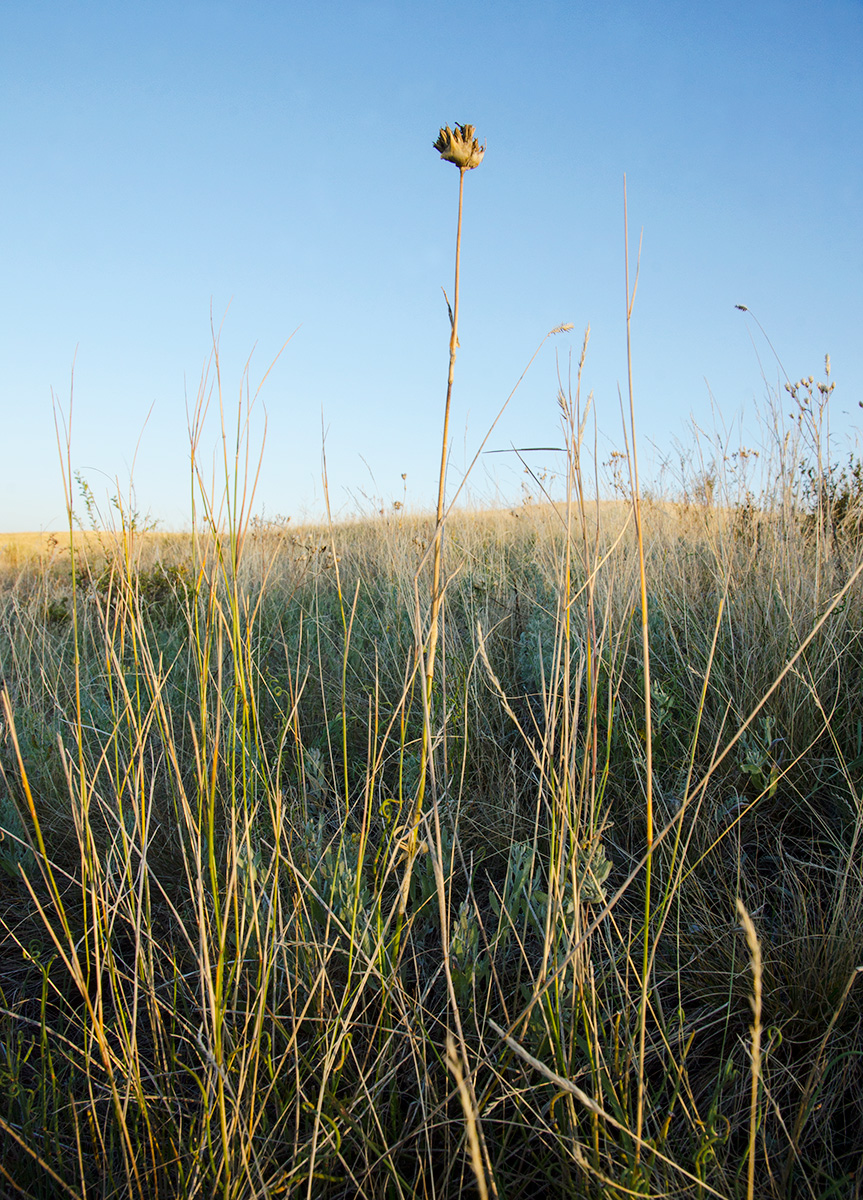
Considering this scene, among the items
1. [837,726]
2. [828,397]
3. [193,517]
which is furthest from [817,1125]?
[828,397]

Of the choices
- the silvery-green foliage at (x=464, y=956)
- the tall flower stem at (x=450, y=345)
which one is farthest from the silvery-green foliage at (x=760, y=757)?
the tall flower stem at (x=450, y=345)

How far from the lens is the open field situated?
851 mm

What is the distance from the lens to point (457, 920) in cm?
127

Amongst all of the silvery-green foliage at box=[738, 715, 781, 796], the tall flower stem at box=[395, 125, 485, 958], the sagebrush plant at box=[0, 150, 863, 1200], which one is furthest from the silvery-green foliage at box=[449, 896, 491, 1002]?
the silvery-green foliage at box=[738, 715, 781, 796]

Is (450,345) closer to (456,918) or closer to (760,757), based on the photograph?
(456,918)

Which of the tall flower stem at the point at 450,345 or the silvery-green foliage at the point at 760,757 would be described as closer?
the tall flower stem at the point at 450,345

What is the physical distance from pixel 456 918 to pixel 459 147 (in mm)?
1464

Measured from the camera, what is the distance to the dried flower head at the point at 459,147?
2.46 ft

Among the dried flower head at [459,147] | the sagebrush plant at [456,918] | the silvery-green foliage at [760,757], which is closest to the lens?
the dried flower head at [459,147]

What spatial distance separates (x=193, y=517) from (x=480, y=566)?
2747 mm

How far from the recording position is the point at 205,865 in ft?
5.04

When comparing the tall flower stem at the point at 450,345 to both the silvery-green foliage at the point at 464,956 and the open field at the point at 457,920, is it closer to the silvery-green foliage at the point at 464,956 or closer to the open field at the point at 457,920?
the open field at the point at 457,920

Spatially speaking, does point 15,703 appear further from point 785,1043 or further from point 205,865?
point 785,1043

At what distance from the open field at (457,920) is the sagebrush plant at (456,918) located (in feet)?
0.04
